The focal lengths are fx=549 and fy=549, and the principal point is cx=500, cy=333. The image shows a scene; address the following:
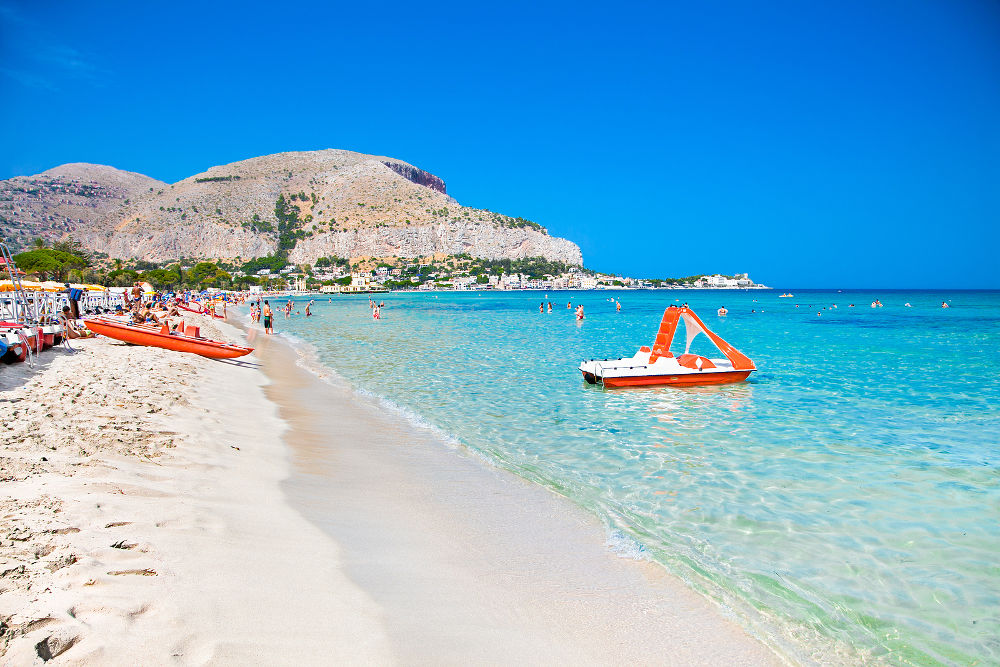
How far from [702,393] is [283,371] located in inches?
474

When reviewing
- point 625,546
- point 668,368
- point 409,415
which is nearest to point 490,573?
point 625,546

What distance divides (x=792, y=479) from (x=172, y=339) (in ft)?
57.1

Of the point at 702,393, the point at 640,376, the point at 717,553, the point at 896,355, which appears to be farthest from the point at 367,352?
the point at 896,355

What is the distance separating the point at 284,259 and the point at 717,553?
7866 inches

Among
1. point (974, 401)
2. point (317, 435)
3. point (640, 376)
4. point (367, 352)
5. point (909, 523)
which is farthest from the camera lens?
point (367, 352)

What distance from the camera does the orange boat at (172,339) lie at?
17250 millimetres

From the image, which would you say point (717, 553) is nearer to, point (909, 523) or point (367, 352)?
point (909, 523)

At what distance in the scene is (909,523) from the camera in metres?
5.93

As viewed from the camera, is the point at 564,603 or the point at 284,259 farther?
the point at 284,259

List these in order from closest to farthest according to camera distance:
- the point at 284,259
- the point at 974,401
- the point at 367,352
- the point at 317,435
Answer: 1. the point at 317,435
2. the point at 974,401
3. the point at 367,352
4. the point at 284,259

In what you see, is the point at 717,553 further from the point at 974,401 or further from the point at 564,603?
the point at 974,401

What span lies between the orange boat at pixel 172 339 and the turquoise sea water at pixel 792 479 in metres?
3.73

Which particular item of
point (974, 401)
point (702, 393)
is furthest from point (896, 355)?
point (702, 393)

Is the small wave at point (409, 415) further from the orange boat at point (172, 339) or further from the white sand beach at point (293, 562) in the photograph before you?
the orange boat at point (172, 339)
